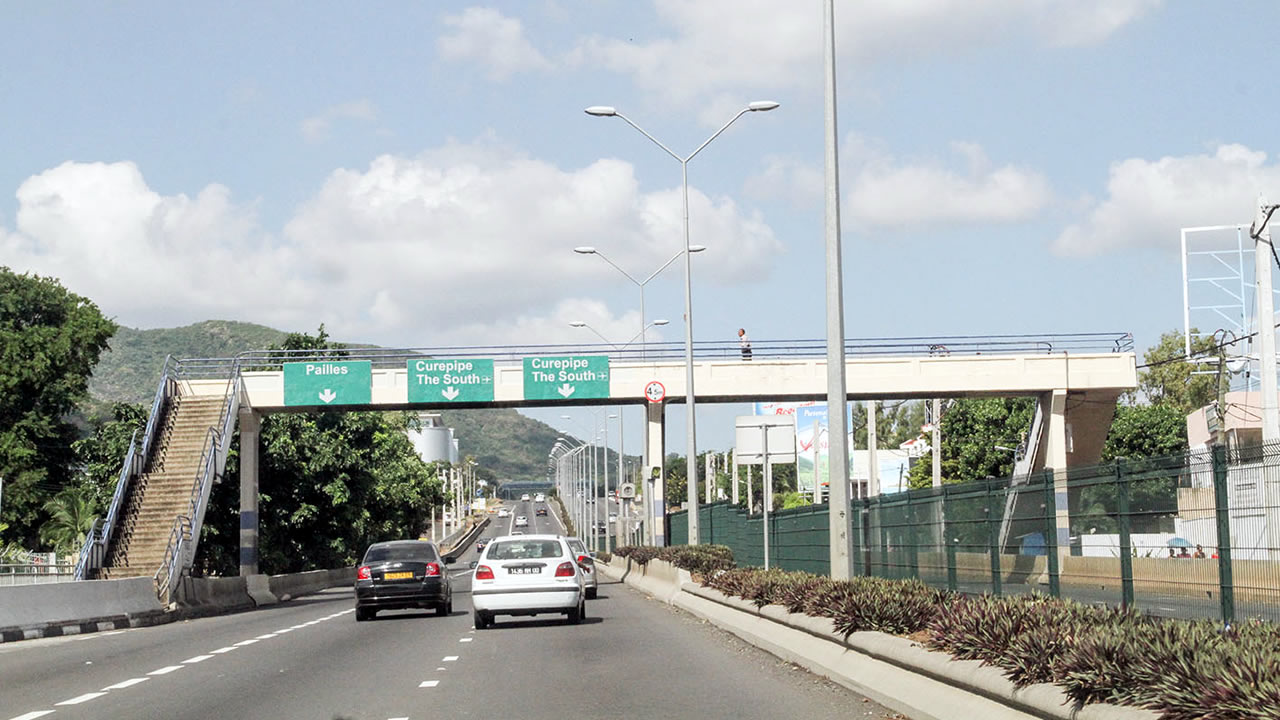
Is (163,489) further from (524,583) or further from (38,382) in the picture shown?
(38,382)

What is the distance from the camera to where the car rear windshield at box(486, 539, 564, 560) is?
25750 mm

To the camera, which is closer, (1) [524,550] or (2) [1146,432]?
(1) [524,550]

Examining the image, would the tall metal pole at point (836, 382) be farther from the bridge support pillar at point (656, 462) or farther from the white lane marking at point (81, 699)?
the bridge support pillar at point (656, 462)

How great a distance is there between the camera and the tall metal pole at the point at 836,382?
19.0 m

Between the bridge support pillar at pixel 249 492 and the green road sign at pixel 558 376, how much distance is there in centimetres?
962

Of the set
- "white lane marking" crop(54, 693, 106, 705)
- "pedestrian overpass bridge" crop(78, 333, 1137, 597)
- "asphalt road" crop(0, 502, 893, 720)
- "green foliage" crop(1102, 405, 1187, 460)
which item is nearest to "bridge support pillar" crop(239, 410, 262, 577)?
"pedestrian overpass bridge" crop(78, 333, 1137, 597)

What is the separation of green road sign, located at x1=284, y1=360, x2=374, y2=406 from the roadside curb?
28199mm

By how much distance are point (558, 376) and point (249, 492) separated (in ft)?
38.7

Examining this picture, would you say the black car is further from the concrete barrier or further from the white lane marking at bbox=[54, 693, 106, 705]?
the white lane marking at bbox=[54, 693, 106, 705]

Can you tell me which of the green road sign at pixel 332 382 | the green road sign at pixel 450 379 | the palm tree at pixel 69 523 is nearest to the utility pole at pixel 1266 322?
the green road sign at pixel 450 379

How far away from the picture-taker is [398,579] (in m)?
30.5

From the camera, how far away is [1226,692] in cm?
752

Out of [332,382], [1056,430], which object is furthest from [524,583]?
[1056,430]

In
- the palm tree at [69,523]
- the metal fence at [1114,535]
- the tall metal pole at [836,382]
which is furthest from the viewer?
the palm tree at [69,523]
